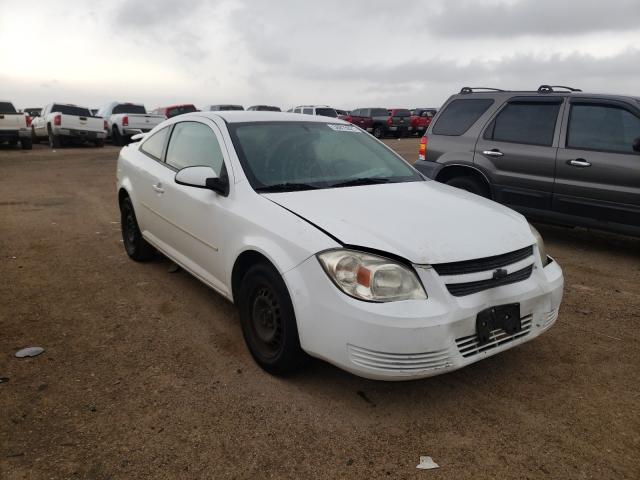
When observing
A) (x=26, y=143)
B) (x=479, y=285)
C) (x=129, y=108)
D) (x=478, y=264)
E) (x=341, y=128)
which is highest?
(x=129, y=108)

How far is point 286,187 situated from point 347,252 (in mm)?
910

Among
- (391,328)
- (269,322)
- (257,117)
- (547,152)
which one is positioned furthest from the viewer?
(547,152)

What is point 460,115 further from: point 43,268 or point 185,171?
point 43,268

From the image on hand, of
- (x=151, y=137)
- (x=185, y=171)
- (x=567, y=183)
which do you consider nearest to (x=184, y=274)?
(x=151, y=137)

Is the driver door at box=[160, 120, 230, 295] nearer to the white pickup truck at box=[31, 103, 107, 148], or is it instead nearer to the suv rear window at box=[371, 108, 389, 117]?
the white pickup truck at box=[31, 103, 107, 148]

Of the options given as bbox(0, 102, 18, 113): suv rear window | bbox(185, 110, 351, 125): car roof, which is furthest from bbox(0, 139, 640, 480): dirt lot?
bbox(0, 102, 18, 113): suv rear window

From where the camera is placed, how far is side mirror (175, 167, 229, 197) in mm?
3484

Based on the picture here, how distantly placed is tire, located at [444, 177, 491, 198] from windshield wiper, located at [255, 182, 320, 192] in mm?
3827

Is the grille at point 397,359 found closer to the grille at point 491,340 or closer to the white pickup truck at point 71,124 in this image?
the grille at point 491,340

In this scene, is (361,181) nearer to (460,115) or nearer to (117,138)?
(460,115)

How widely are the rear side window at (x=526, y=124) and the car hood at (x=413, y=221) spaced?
10.1 ft

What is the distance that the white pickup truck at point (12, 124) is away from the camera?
18.0m

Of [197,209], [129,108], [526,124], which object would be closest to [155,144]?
[197,209]

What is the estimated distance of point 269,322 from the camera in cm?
317
